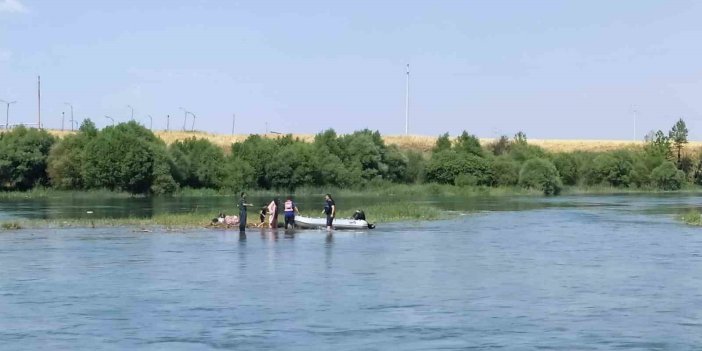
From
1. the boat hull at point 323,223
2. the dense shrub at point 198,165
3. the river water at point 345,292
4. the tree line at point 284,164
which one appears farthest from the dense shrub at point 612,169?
the river water at point 345,292

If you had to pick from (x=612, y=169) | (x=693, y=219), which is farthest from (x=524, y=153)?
(x=693, y=219)

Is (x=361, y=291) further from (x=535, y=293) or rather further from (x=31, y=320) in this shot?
(x=31, y=320)

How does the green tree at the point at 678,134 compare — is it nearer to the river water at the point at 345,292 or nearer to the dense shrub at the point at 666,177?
the dense shrub at the point at 666,177

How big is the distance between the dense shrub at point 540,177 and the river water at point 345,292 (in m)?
80.5

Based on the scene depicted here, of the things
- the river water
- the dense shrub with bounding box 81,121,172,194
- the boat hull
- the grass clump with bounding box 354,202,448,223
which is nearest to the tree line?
the dense shrub with bounding box 81,121,172,194

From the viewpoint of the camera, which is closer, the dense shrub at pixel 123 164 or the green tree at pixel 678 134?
the dense shrub at pixel 123 164

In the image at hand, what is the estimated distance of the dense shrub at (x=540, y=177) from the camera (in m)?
133

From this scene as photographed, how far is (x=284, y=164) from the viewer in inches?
5069

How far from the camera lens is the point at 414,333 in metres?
25.2

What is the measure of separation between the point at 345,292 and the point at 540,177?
340 ft

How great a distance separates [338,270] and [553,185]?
10088 cm

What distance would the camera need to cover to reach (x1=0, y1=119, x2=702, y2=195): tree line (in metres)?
117

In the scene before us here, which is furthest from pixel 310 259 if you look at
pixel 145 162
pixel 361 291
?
pixel 145 162

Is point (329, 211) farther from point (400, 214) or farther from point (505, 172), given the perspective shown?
point (505, 172)
